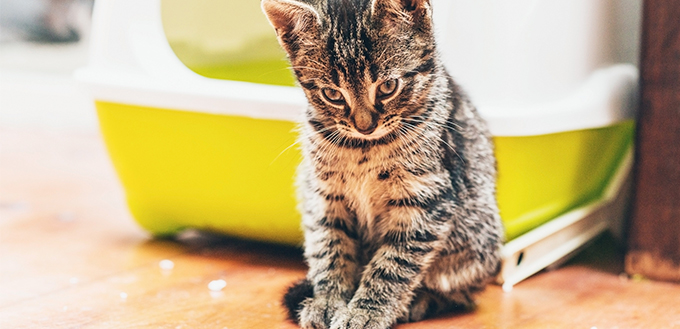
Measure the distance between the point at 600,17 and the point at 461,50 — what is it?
47 centimetres

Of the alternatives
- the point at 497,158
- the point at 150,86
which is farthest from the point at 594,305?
the point at 150,86

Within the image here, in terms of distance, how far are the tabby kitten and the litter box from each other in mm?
140

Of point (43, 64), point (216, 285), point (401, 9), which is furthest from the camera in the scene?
point (43, 64)

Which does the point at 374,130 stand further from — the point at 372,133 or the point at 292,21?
the point at 292,21

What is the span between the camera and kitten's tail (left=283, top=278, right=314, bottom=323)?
3.99 ft

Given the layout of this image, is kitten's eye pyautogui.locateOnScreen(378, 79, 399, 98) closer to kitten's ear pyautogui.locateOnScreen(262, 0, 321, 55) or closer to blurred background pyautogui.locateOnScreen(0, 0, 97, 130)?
kitten's ear pyautogui.locateOnScreen(262, 0, 321, 55)

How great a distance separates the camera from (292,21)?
1.11 metres

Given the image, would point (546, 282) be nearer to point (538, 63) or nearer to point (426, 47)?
point (538, 63)

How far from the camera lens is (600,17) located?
62.0 inches

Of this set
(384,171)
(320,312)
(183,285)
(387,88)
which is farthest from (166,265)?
(387,88)

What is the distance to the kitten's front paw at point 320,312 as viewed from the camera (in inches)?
45.4

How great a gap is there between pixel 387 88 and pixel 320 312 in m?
0.42

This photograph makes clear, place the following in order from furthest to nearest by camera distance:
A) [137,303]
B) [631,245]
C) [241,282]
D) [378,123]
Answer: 1. [631,245]
2. [241,282]
3. [137,303]
4. [378,123]

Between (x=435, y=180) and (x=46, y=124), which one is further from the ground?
(x=435, y=180)
